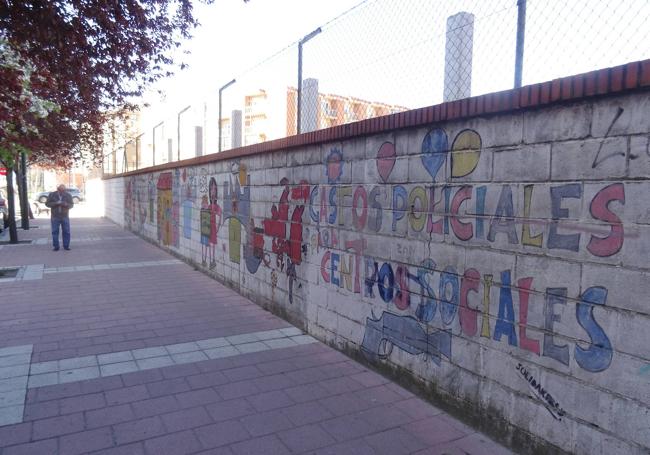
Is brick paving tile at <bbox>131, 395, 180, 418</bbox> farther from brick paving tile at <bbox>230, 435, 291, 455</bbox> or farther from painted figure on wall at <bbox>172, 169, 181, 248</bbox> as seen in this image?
painted figure on wall at <bbox>172, 169, 181, 248</bbox>

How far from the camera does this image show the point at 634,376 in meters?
2.37

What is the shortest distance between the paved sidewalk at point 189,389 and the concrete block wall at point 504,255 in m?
0.38

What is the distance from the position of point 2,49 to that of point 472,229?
8.18 metres

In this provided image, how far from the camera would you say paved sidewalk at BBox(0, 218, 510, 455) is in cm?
312

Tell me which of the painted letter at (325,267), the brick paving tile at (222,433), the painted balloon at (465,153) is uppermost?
the painted balloon at (465,153)

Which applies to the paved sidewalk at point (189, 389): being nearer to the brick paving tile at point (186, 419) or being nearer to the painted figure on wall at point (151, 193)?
the brick paving tile at point (186, 419)

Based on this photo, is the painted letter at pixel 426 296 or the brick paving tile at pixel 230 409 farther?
the painted letter at pixel 426 296

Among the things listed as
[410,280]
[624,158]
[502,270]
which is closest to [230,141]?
[410,280]

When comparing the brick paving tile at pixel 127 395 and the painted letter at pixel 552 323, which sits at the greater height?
the painted letter at pixel 552 323

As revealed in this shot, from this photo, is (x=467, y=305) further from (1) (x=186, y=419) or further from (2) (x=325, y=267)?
(1) (x=186, y=419)

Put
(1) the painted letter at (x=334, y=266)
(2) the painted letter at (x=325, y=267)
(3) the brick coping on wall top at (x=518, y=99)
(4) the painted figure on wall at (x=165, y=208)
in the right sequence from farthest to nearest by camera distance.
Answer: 1. (4) the painted figure on wall at (x=165, y=208)
2. (2) the painted letter at (x=325, y=267)
3. (1) the painted letter at (x=334, y=266)
4. (3) the brick coping on wall top at (x=518, y=99)

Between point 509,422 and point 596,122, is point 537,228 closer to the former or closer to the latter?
point 596,122

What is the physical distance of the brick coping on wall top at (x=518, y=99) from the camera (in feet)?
7.73

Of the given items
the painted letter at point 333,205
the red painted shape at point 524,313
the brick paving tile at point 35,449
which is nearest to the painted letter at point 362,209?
the painted letter at point 333,205
